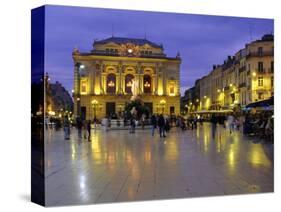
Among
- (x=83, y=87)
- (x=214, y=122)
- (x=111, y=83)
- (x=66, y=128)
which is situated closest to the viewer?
(x=66, y=128)

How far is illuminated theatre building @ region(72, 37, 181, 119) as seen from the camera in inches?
396

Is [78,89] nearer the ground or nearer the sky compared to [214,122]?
nearer the sky

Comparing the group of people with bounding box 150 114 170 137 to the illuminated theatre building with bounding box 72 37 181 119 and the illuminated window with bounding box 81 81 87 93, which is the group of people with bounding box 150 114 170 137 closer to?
the illuminated theatre building with bounding box 72 37 181 119

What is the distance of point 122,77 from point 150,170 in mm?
2807

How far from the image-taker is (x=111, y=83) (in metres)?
11.4

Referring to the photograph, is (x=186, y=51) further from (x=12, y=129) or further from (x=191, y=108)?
(x=12, y=129)

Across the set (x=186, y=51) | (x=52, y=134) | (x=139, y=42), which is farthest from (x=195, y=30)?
(x=52, y=134)

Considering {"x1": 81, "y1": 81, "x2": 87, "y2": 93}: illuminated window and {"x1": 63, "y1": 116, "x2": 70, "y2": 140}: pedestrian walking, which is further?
{"x1": 81, "y1": 81, "x2": 87, "y2": 93}: illuminated window

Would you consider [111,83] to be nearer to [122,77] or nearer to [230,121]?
[122,77]

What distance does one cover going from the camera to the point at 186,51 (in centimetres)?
1022

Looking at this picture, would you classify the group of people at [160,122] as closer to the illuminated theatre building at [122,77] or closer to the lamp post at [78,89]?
the illuminated theatre building at [122,77]

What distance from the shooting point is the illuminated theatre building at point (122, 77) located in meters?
10.0

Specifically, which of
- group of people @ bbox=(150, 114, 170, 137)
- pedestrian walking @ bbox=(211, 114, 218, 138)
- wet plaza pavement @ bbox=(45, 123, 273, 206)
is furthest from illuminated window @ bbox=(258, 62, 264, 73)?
group of people @ bbox=(150, 114, 170, 137)

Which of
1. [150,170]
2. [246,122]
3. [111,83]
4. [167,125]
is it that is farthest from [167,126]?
[246,122]
